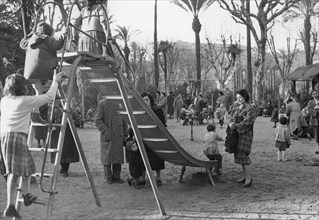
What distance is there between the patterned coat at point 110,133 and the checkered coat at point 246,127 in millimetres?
2119

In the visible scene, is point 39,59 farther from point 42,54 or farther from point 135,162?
point 135,162

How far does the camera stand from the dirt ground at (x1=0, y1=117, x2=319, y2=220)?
6.02 meters

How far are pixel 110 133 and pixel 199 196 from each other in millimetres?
2022

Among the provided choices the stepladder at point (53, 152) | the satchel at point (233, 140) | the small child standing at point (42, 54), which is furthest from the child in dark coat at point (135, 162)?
the small child standing at point (42, 54)

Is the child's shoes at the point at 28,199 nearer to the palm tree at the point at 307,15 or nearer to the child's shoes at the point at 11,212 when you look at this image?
the child's shoes at the point at 11,212

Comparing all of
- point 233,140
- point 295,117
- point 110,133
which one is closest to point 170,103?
point 295,117

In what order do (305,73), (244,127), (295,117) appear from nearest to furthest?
(244,127), (295,117), (305,73)

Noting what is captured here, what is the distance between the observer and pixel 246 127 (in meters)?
7.58

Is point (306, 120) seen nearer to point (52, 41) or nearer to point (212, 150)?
point (212, 150)

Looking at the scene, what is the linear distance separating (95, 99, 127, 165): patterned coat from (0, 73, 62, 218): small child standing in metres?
3.11

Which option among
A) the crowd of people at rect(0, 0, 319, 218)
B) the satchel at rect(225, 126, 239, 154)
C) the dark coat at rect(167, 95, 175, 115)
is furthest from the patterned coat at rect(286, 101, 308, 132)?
the dark coat at rect(167, 95, 175, 115)

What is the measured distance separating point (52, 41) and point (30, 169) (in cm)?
150

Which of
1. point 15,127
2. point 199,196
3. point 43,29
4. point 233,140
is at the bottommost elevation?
point 199,196

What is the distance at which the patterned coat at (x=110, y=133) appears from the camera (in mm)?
7930
